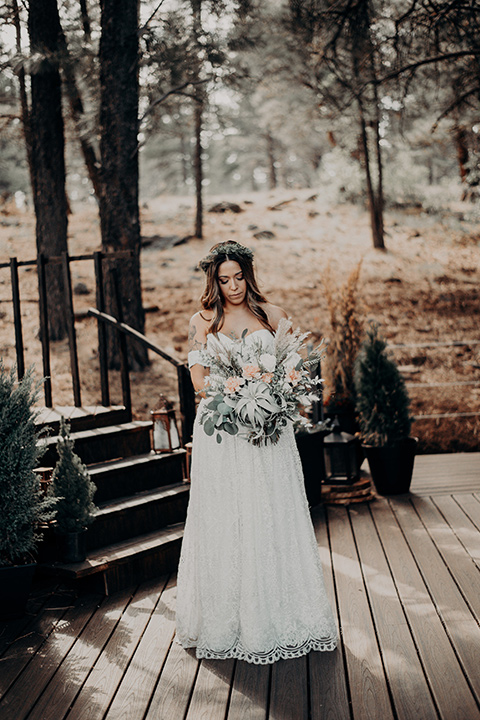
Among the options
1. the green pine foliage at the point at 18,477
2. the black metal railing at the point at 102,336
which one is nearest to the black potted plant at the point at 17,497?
the green pine foliage at the point at 18,477

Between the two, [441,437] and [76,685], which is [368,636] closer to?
[76,685]

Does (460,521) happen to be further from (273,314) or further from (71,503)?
(71,503)

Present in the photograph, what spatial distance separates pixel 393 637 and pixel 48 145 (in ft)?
26.5

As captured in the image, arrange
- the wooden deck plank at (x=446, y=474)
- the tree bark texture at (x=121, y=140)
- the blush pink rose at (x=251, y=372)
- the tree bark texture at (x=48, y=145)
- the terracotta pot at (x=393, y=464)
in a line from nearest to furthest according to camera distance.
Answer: the blush pink rose at (x=251, y=372) < the terracotta pot at (x=393, y=464) < the wooden deck plank at (x=446, y=474) < the tree bark texture at (x=121, y=140) < the tree bark texture at (x=48, y=145)

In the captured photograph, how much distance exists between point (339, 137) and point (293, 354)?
45.2 feet

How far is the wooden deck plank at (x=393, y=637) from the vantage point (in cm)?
287

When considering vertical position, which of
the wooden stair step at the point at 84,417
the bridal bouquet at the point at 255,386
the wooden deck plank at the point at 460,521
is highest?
the bridal bouquet at the point at 255,386

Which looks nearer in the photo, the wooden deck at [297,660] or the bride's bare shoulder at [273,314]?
the wooden deck at [297,660]

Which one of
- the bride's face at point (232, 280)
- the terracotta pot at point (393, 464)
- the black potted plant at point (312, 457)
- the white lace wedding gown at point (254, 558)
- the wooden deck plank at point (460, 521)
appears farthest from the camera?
the terracotta pot at point (393, 464)

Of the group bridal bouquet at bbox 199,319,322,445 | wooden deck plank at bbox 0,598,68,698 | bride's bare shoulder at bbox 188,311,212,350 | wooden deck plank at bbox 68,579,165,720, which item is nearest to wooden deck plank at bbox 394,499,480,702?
bridal bouquet at bbox 199,319,322,445

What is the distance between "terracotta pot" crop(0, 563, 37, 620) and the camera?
3884mm

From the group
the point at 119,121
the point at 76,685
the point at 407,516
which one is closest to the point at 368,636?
the point at 76,685

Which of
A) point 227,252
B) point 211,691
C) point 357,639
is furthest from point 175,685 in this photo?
point 227,252

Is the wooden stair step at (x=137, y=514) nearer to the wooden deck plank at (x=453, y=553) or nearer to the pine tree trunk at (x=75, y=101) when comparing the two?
the wooden deck plank at (x=453, y=553)
